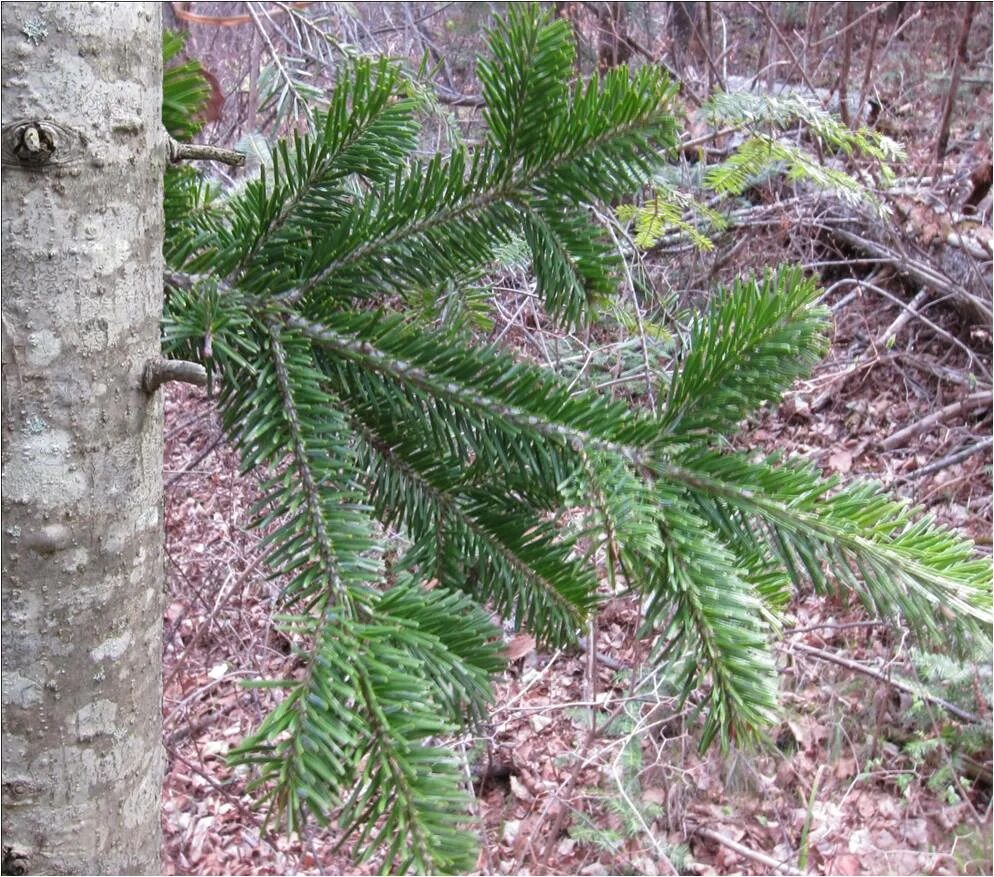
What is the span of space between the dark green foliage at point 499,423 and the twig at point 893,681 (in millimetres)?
1905

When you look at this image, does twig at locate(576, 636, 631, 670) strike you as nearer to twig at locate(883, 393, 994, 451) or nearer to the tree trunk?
twig at locate(883, 393, 994, 451)

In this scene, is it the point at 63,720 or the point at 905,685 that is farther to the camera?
the point at 905,685

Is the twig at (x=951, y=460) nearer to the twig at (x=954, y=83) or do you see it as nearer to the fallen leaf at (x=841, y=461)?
the fallen leaf at (x=841, y=461)

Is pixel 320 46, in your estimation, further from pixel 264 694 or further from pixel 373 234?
pixel 264 694

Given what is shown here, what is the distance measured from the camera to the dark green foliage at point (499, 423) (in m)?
0.62

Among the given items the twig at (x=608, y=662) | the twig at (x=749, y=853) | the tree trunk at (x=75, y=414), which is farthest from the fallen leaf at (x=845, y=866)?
the tree trunk at (x=75, y=414)

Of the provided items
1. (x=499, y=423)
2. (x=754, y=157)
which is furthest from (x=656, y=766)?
(x=499, y=423)

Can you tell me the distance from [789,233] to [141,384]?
3675mm

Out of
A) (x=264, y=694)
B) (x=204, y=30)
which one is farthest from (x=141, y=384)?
(x=204, y=30)

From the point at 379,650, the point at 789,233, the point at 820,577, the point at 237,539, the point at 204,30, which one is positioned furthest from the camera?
the point at 204,30

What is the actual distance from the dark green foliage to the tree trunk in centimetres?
9

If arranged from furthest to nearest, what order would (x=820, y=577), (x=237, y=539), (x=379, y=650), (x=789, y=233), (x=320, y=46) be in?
1. (x=789, y=233)
2. (x=237, y=539)
3. (x=320, y=46)
4. (x=820, y=577)
5. (x=379, y=650)

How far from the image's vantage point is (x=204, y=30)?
5523 millimetres

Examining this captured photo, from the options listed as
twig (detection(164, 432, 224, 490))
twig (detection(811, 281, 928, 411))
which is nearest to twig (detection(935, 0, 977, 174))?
twig (detection(811, 281, 928, 411))
